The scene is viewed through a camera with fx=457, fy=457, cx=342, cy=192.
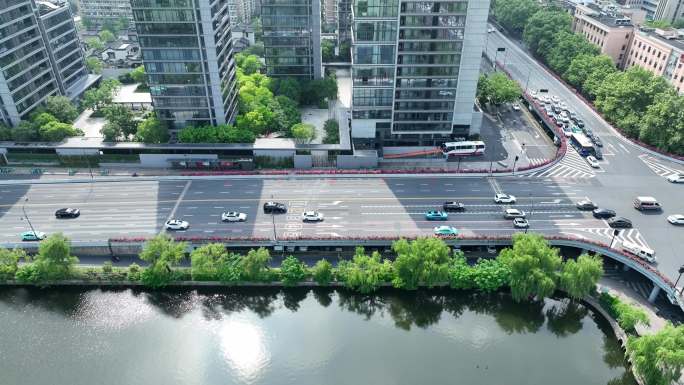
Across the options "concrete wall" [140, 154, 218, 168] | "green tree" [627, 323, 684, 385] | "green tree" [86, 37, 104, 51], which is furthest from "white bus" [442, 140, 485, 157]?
"green tree" [86, 37, 104, 51]

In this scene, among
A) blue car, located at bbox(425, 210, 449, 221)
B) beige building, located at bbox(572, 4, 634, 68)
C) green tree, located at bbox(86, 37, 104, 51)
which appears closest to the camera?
blue car, located at bbox(425, 210, 449, 221)

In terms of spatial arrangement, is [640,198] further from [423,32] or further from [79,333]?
[79,333]

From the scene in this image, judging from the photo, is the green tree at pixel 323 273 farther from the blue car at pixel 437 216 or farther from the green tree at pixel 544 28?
the green tree at pixel 544 28

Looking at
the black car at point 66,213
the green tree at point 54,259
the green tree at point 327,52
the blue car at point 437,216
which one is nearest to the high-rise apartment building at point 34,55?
the black car at point 66,213

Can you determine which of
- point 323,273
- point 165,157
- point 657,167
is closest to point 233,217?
point 323,273

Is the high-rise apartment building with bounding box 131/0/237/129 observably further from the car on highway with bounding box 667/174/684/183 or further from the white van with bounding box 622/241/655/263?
the car on highway with bounding box 667/174/684/183
